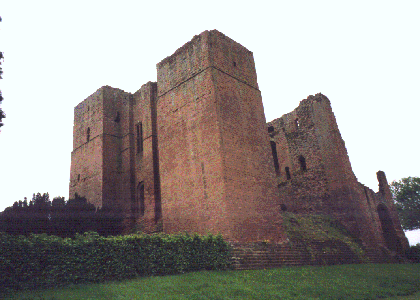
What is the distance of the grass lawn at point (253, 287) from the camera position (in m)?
7.32

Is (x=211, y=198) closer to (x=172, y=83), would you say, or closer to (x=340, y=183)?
(x=172, y=83)

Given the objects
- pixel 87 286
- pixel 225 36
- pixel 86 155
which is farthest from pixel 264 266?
pixel 86 155

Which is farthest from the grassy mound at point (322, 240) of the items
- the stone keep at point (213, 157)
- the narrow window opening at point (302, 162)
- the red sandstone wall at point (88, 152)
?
the red sandstone wall at point (88, 152)

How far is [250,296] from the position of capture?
7.70m

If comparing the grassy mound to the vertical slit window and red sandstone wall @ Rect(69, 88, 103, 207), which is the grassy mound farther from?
red sandstone wall @ Rect(69, 88, 103, 207)

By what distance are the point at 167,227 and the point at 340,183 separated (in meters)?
9.70

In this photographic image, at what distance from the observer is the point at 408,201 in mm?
39750

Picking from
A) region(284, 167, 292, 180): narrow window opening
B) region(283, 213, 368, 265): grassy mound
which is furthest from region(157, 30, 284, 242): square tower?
region(284, 167, 292, 180): narrow window opening

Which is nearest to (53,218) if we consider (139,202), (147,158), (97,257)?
(139,202)

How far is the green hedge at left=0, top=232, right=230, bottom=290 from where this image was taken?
7566mm

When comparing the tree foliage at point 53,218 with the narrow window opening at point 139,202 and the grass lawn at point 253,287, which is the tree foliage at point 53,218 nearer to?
the narrow window opening at point 139,202

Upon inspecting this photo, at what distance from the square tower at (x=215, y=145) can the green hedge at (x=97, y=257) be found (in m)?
1.65

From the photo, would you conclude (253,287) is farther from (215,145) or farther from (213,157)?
(215,145)

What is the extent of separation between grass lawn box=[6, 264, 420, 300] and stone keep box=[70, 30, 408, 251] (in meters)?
2.46
